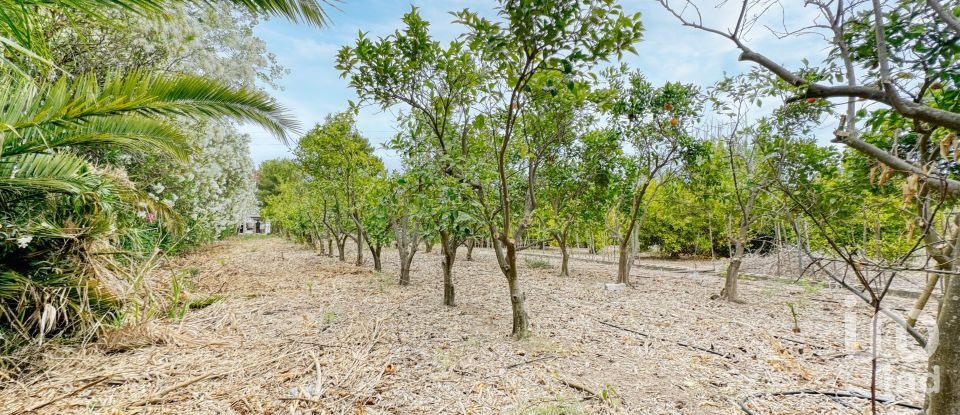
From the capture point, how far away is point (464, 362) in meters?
2.98

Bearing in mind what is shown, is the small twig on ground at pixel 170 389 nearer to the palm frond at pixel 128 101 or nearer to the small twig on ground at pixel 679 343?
the palm frond at pixel 128 101

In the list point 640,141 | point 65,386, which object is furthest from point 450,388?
point 640,141

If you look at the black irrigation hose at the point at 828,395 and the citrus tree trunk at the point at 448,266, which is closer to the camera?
the black irrigation hose at the point at 828,395

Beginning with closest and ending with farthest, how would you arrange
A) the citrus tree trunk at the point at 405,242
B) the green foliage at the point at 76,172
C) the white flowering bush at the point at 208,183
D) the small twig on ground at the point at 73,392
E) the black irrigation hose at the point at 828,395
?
1. the small twig on ground at the point at 73,392
2. the black irrigation hose at the point at 828,395
3. the green foliage at the point at 76,172
4. the citrus tree trunk at the point at 405,242
5. the white flowering bush at the point at 208,183

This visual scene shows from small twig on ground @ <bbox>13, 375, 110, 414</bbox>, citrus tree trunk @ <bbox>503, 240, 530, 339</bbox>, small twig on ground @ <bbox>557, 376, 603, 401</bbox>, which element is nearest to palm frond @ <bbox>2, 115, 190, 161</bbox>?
small twig on ground @ <bbox>13, 375, 110, 414</bbox>

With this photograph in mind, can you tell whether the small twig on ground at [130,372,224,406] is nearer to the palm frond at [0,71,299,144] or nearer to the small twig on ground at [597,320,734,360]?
the palm frond at [0,71,299,144]

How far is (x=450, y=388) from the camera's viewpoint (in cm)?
257

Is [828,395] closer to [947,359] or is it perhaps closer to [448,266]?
[947,359]

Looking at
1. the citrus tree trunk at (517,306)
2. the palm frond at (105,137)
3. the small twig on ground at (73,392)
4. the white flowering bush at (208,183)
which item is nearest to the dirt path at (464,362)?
the small twig on ground at (73,392)

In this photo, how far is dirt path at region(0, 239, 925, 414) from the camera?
2338 mm

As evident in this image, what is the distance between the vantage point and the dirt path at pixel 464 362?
234cm

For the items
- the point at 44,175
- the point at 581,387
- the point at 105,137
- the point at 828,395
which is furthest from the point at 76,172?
the point at 828,395

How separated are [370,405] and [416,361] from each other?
66cm

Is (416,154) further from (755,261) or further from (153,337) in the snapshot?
(755,261)
